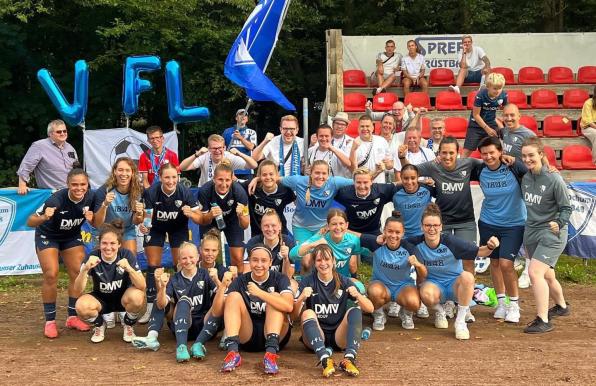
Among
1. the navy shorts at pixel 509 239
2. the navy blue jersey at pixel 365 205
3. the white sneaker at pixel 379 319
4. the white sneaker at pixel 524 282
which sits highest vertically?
the navy blue jersey at pixel 365 205

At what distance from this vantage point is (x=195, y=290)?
661 centimetres

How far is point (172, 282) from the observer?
6.66 meters

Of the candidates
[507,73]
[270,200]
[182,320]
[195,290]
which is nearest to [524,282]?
[270,200]

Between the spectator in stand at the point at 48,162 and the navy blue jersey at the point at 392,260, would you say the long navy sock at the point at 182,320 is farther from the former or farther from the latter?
the spectator in stand at the point at 48,162

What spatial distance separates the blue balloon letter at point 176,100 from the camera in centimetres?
1148

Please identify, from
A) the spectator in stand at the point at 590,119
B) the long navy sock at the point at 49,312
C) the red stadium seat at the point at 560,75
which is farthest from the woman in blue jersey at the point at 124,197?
the red stadium seat at the point at 560,75

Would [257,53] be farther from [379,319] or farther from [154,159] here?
[379,319]

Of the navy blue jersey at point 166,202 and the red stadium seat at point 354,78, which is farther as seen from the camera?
the red stadium seat at point 354,78

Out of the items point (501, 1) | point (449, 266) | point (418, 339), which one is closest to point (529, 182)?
point (449, 266)

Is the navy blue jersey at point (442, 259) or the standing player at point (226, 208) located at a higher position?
the standing player at point (226, 208)

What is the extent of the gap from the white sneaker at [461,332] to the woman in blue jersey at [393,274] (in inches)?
17.8

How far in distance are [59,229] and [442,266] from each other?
13.2 ft

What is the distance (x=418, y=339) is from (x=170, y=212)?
2.92 metres

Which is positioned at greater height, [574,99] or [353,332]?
[574,99]
